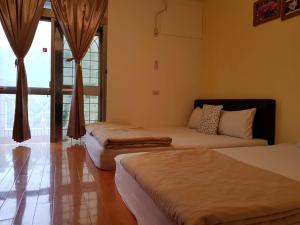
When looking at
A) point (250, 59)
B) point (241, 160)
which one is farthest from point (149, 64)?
point (241, 160)

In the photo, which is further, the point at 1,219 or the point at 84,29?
the point at 84,29

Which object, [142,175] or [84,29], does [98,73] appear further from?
[142,175]

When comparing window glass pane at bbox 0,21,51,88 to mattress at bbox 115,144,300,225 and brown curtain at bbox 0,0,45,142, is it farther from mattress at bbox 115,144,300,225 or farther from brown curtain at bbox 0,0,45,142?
mattress at bbox 115,144,300,225

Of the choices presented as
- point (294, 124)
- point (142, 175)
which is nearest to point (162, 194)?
point (142, 175)

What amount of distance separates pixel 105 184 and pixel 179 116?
231 centimetres

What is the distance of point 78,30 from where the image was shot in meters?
3.82

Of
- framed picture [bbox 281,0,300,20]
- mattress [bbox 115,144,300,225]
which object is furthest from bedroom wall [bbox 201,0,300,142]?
mattress [bbox 115,144,300,225]

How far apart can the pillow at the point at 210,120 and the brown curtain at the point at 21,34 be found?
2.49m

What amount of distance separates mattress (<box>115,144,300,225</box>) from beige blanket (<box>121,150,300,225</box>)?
10cm

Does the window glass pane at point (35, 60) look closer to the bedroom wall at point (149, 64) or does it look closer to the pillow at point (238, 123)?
the bedroom wall at point (149, 64)

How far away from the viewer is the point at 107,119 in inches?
157

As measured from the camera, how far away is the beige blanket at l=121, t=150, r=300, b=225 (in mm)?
986

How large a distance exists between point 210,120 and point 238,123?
1.44 feet

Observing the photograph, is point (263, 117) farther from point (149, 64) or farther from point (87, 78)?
point (87, 78)
